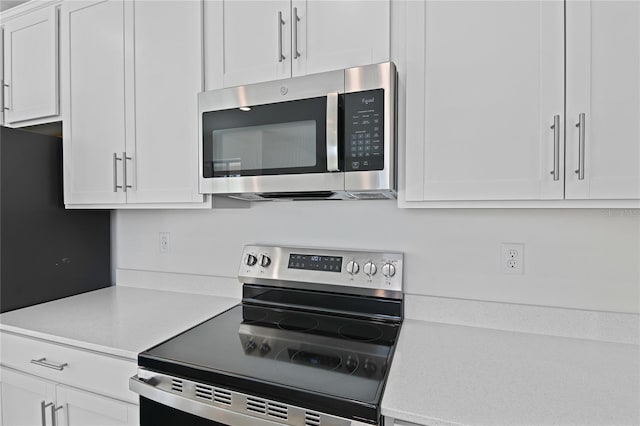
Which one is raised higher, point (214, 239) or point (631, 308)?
point (214, 239)

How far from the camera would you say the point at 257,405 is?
3.04ft

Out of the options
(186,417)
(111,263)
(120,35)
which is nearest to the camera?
(186,417)

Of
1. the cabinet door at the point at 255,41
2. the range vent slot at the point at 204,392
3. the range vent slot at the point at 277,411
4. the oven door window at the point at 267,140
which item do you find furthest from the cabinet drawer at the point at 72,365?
the cabinet door at the point at 255,41

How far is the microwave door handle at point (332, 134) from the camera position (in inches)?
45.1

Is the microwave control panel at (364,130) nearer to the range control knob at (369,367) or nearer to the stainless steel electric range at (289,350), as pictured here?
the stainless steel electric range at (289,350)

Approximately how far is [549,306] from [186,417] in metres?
1.24

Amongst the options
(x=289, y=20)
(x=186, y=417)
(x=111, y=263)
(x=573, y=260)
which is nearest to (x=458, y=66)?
(x=289, y=20)

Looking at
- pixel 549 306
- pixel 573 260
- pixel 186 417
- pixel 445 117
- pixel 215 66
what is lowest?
pixel 186 417

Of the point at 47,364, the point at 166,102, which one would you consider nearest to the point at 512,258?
the point at 166,102

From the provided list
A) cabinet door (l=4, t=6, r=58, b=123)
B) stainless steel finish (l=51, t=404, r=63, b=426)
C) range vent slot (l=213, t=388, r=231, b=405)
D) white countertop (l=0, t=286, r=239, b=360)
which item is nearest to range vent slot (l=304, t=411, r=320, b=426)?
range vent slot (l=213, t=388, r=231, b=405)

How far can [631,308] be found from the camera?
1.17 m

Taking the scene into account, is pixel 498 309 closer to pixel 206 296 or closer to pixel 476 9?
pixel 476 9

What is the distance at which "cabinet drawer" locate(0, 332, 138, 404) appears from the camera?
116 centimetres

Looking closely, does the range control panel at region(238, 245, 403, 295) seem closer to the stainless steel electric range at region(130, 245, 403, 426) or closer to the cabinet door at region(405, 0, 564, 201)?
the stainless steel electric range at region(130, 245, 403, 426)
